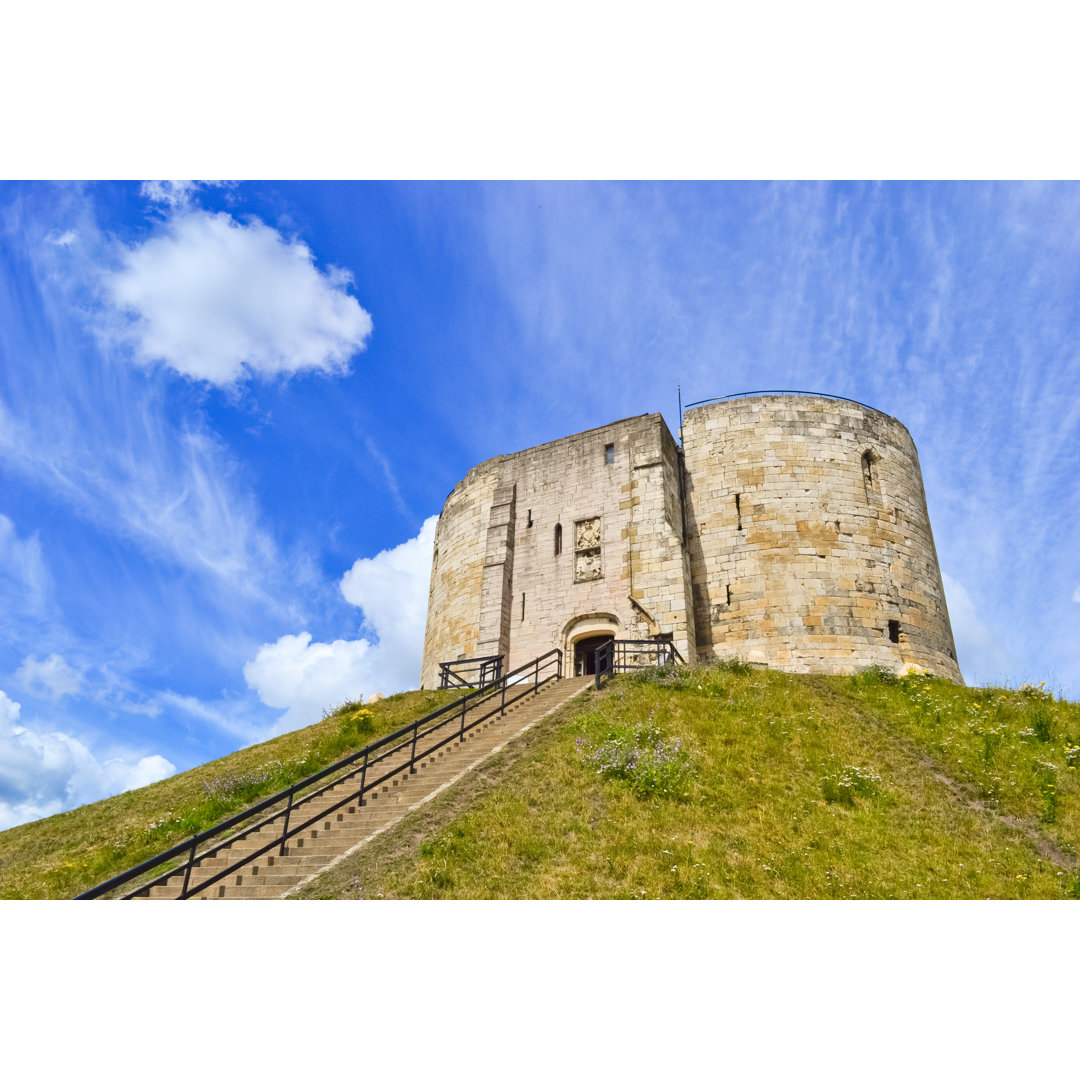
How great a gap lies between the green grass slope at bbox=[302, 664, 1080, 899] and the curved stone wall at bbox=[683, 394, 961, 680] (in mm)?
4824

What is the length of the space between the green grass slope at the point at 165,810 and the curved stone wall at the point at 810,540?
7991 mm

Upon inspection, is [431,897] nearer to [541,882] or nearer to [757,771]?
[541,882]

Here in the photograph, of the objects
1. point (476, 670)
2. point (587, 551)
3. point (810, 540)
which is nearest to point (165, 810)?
point (476, 670)

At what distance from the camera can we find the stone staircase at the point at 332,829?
854cm

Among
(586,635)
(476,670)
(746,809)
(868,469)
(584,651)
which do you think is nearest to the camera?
(746,809)

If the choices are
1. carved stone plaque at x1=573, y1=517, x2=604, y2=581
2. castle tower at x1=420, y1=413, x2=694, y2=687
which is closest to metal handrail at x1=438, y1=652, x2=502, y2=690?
castle tower at x1=420, y1=413, x2=694, y2=687

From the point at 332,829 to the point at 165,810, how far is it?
559 cm

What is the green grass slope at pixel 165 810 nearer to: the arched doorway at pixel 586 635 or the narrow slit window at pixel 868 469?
the arched doorway at pixel 586 635

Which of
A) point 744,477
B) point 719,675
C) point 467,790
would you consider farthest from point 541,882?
point 744,477

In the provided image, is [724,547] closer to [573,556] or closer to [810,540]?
[810,540]

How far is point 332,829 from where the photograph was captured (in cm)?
988

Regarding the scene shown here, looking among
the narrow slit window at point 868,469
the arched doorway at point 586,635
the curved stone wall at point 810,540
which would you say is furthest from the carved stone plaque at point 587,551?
the narrow slit window at point 868,469

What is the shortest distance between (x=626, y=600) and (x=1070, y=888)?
12688 mm

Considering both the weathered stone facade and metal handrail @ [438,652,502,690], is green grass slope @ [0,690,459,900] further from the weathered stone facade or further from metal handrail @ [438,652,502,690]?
the weathered stone facade
